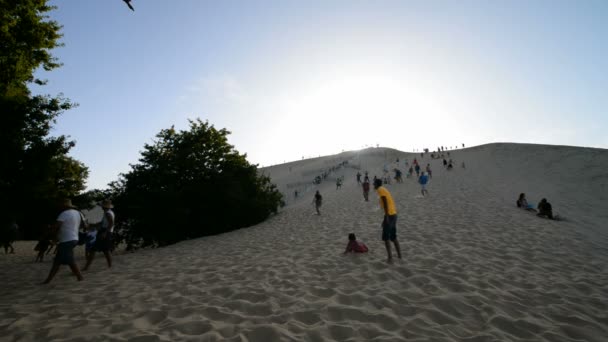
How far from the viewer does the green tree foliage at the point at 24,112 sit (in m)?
9.66

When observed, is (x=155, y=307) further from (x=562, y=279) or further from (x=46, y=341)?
(x=562, y=279)

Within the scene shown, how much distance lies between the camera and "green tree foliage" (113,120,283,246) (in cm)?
1523

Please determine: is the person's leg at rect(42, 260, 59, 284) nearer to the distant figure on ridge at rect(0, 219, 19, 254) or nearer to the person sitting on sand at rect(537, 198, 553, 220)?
the distant figure on ridge at rect(0, 219, 19, 254)

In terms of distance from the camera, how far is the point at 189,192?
55.5 feet

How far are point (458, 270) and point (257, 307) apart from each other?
14.5ft

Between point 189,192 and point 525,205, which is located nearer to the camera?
point 525,205

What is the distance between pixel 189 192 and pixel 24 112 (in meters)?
7.94

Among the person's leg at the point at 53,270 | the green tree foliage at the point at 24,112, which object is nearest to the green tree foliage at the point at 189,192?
the green tree foliage at the point at 24,112

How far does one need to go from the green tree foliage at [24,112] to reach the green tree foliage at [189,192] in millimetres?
3700

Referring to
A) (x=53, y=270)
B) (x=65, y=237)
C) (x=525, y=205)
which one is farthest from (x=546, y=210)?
(x=53, y=270)

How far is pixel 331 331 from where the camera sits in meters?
3.78

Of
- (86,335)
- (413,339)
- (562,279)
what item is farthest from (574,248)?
(86,335)

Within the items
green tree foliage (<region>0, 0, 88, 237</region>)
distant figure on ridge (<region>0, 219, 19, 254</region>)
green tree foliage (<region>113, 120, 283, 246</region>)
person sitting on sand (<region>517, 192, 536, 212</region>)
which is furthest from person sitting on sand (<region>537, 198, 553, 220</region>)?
distant figure on ridge (<region>0, 219, 19, 254</region>)

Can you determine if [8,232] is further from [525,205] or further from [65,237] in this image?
[525,205]
